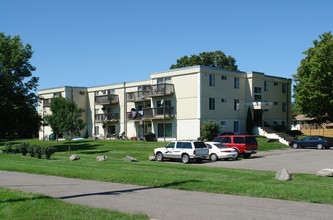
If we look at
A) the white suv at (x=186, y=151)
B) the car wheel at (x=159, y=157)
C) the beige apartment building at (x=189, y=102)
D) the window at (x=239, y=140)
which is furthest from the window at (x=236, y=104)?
the car wheel at (x=159, y=157)

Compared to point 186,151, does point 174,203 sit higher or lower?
lower

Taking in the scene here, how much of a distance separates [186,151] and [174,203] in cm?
1593

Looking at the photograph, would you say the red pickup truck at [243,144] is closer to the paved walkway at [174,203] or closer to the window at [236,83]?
the paved walkway at [174,203]

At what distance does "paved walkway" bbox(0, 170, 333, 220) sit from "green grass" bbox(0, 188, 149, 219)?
27.6 inches

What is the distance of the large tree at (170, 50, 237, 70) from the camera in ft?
215

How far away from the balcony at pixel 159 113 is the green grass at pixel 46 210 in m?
34.5

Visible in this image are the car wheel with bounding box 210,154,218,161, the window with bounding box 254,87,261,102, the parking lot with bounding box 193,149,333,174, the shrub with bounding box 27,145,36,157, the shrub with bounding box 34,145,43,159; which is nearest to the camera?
the parking lot with bounding box 193,149,333,174

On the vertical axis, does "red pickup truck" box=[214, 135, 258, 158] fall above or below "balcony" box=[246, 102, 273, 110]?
below

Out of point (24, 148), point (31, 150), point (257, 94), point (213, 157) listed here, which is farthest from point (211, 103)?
point (31, 150)

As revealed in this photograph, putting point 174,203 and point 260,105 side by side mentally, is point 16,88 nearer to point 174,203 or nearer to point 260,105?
point 260,105

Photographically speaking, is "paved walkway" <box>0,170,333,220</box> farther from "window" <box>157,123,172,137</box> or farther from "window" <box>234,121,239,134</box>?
"window" <box>234,121,239,134</box>

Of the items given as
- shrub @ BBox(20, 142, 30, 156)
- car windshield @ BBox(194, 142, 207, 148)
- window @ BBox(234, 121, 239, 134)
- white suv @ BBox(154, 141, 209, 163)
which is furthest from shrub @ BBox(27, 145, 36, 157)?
window @ BBox(234, 121, 239, 134)

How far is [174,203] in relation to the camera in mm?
10367

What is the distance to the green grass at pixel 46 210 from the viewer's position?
27.5ft
